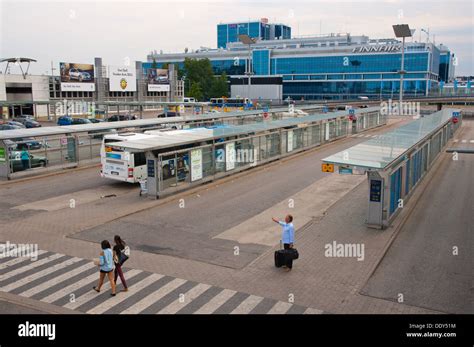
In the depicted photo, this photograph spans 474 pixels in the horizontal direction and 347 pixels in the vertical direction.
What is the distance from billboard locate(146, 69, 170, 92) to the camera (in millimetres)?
84000

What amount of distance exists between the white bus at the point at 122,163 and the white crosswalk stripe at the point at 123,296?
10.2m

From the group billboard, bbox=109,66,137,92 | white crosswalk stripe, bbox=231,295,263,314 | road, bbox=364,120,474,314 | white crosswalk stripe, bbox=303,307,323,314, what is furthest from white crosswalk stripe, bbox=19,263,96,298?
billboard, bbox=109,66,137,92

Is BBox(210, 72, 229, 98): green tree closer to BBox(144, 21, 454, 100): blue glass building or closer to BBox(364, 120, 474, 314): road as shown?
BBox(144, 21, 454, 100): blue glass building

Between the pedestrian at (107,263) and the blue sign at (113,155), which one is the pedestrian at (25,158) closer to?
the blue sign at (113,155)

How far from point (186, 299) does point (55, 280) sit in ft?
11.0

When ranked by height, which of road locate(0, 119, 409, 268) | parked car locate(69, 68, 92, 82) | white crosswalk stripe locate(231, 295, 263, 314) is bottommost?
white crosswalk stripe locate(231, 295, 263, 314)

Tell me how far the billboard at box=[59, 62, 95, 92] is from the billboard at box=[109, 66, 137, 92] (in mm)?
3691

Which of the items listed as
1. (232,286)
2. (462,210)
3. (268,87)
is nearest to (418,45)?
(268,87)

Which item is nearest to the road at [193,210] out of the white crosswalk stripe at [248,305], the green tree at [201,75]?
the white crosswalk stripe at [248,305]

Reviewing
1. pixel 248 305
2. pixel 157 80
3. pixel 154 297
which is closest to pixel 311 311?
pixel 248 305

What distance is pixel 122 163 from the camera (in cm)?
2114

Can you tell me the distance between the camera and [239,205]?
60.4 ft

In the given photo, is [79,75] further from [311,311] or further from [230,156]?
[311,311]
